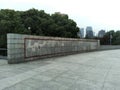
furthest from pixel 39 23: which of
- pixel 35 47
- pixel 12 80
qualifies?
pixel 12 80

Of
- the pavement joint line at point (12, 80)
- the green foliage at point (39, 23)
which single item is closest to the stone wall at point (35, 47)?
the pavement joint line at point (12, 80)

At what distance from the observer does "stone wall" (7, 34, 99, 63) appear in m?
8.69

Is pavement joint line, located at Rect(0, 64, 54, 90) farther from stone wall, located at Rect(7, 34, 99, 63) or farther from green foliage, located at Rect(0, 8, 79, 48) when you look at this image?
green foliage, located at Rect(0, 8, 79, 48)

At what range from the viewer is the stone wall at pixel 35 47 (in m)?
8.69

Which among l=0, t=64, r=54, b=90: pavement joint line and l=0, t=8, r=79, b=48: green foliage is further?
l=0, t=8, r=79, b=48: green foliage

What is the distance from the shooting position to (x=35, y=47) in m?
10.5

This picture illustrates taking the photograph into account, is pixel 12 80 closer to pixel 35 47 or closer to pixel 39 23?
pixel 35 47

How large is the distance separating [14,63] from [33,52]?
5.57 ft

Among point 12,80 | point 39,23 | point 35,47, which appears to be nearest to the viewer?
point 12,80

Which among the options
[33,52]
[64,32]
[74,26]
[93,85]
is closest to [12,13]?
[64,32]

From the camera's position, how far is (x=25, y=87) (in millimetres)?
5195

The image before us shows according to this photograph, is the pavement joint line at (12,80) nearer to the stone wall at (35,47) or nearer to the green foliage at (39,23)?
the stone wall at (35,47)

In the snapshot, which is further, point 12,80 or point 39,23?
point 39,23

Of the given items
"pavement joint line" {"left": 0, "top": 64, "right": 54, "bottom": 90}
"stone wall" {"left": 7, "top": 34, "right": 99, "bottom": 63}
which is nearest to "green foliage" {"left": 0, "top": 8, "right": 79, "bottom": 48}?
"stone wall" {"left": 7, "top": 34, "right": 99, "bottom": 63}
